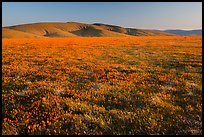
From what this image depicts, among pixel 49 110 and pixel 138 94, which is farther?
A: pixel 138 94

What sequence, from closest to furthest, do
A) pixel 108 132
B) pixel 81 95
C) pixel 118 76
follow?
pixel 108 132, pixel 81 95, pixel 118 76

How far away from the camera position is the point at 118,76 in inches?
687

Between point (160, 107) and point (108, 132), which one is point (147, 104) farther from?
point (108, 132)

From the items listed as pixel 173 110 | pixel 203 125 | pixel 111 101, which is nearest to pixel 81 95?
pixel 111 101

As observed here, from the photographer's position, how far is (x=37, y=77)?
17.7m

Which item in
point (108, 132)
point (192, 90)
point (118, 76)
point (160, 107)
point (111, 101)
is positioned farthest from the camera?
point (118, 76)

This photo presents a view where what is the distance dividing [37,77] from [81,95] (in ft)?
20.9

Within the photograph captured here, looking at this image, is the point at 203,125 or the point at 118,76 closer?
the point at 203,125

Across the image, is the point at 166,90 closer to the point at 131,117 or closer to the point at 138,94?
the point at 138,94

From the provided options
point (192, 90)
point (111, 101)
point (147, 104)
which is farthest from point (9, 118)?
point (192, 90)

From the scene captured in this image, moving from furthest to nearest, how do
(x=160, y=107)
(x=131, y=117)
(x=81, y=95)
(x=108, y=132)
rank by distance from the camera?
(x=81, y=95)
(x=160, y=107)
(x=131, y=117)
(x=108, y=132)

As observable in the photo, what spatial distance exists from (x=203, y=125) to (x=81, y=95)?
20.8 feet

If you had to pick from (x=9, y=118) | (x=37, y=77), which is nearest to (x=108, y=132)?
(x=9, y=118)

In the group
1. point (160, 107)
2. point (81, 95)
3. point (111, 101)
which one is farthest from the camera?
point (81, 95)
